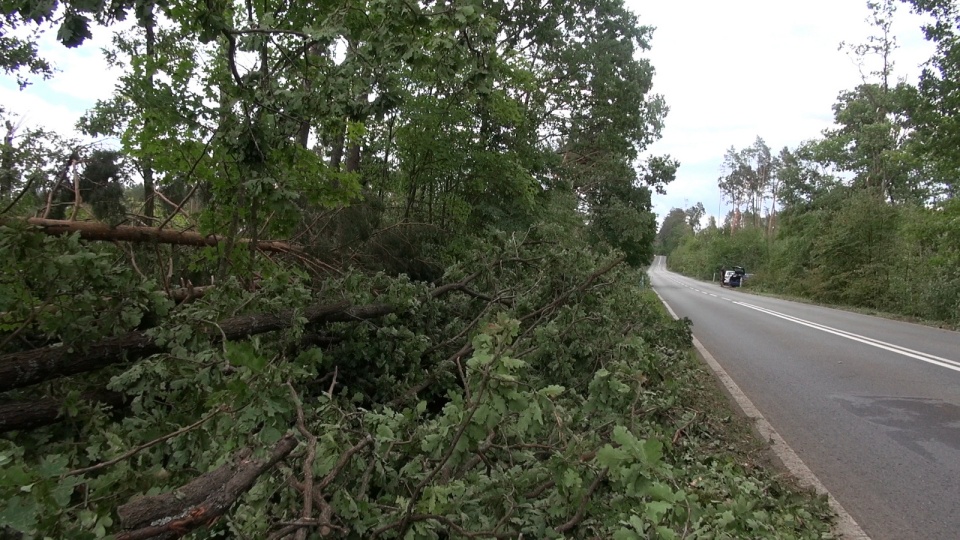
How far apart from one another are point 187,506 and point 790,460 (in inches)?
171

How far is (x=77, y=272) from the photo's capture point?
3256 mm

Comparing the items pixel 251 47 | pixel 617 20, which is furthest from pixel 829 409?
A: pixel 617 20

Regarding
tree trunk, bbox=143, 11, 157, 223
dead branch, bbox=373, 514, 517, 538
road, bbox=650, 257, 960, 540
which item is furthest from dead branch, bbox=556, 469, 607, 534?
tree trunk, bbox=143, 11, 157, 223

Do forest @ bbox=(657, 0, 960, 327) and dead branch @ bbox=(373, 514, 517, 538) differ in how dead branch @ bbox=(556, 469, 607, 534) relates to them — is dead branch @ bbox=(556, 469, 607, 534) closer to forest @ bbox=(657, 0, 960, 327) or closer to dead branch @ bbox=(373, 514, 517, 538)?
dead branch @ bbox=(373, 514, 517, 538)

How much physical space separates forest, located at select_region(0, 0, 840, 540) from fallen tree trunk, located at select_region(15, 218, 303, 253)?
0.09 ft

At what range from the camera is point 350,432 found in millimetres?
2447

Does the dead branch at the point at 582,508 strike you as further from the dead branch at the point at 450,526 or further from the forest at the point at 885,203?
the forest at the point at 885,203

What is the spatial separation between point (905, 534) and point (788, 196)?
4332 centimetres

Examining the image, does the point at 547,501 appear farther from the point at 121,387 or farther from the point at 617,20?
the point at 617,20

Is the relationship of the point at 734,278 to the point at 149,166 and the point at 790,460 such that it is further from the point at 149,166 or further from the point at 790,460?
the point at 149,166

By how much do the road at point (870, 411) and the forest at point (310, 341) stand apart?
573 millimetres

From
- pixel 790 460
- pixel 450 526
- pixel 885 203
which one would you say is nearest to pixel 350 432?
pixel 450 526

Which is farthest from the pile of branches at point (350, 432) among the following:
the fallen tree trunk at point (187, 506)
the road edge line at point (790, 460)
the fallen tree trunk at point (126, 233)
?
the fallen tree trunk at point (126, 233)

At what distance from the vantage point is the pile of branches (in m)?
1.73
